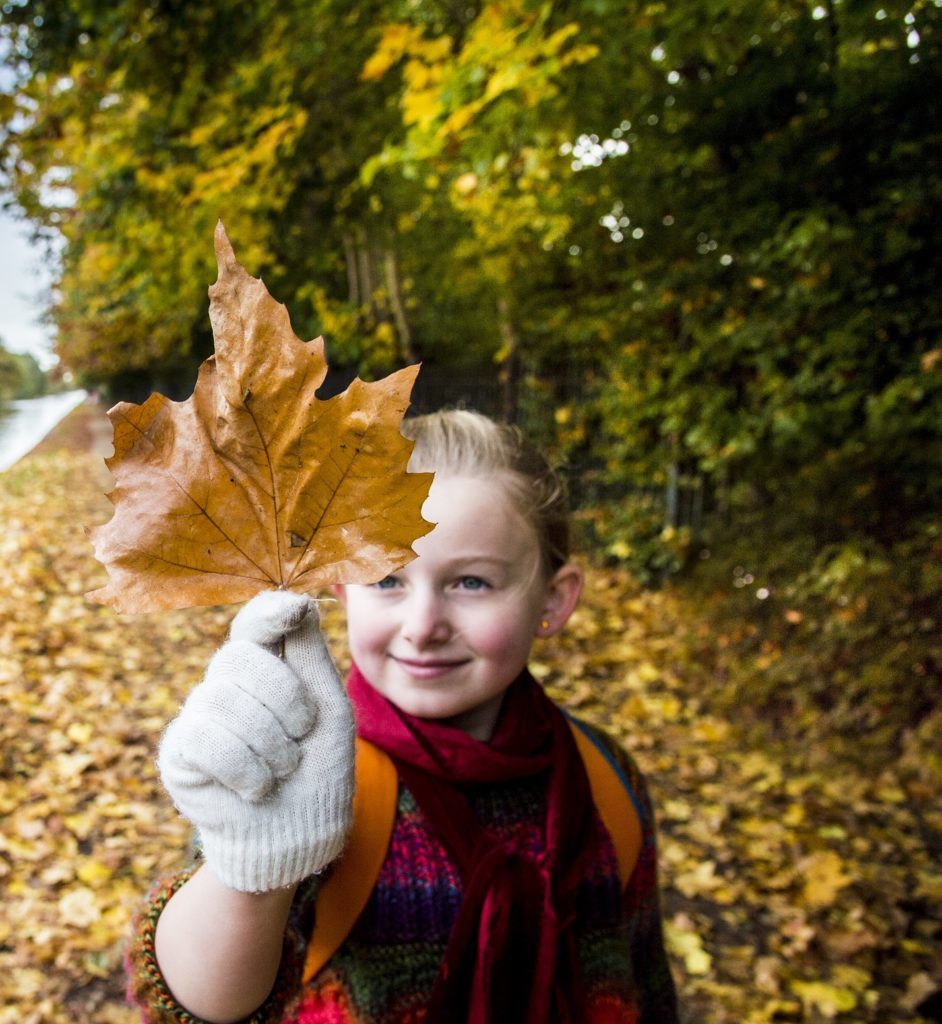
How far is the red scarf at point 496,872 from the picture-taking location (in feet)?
3.98

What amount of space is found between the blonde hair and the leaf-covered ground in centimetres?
200

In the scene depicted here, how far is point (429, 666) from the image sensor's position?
50.5 inches

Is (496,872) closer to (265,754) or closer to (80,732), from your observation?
(265,754)

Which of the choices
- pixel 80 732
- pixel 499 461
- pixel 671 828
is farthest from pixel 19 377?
pixel 499 461

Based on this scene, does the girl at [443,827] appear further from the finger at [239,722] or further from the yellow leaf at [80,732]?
the yellow leaf at [80,732]

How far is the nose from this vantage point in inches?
48.9

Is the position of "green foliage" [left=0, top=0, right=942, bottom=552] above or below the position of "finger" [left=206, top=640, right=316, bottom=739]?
above

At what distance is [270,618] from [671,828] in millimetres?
3348

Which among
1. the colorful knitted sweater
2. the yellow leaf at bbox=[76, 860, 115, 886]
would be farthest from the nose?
the yellow leaf at bbox=[76, 860, 115, 886]

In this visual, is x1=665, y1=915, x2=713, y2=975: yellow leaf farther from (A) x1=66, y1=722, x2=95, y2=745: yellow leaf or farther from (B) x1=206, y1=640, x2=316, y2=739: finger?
(A) x1=66, y1=722, x2=95, y2=745: yellow leaf

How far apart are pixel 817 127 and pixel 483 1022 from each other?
449 cm

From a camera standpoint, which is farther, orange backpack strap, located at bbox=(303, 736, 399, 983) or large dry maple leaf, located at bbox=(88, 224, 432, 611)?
orange backpack strap, located at bbox=(303, 736, 399, 983)

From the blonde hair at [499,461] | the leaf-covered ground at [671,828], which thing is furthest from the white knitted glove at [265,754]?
the leaf-covered ground at [671,828]

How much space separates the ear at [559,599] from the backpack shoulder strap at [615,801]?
192 mm
